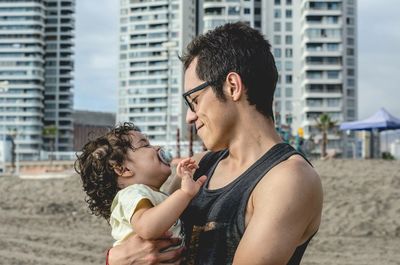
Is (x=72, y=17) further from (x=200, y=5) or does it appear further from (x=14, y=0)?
(x=200, y=5)

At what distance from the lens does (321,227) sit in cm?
1334

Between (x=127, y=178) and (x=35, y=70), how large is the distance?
297 feet

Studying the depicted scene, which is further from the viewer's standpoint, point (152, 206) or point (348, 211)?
point (348, 211)

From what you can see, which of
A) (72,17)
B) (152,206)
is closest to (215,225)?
(152,206)

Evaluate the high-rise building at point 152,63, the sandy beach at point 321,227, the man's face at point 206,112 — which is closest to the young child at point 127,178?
the man's face at point 206,112

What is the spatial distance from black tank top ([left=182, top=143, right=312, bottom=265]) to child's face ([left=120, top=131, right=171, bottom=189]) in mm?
317

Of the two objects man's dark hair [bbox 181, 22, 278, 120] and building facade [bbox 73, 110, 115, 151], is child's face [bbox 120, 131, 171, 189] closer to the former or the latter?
man's dark hair [bbox 181, 22, 278, 120]

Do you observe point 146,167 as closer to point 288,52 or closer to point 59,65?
point 288,52

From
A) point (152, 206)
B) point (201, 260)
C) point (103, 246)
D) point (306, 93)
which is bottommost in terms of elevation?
point (103, 246)

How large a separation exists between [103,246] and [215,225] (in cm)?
920

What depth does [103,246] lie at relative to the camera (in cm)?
1101

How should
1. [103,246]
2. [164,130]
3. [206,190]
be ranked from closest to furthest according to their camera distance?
[206,190] < [103,246] < [164,130]

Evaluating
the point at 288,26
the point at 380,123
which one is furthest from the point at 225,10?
the point at 380,123

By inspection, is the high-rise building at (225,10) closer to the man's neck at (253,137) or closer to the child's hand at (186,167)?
the child's hand at (186,167)
